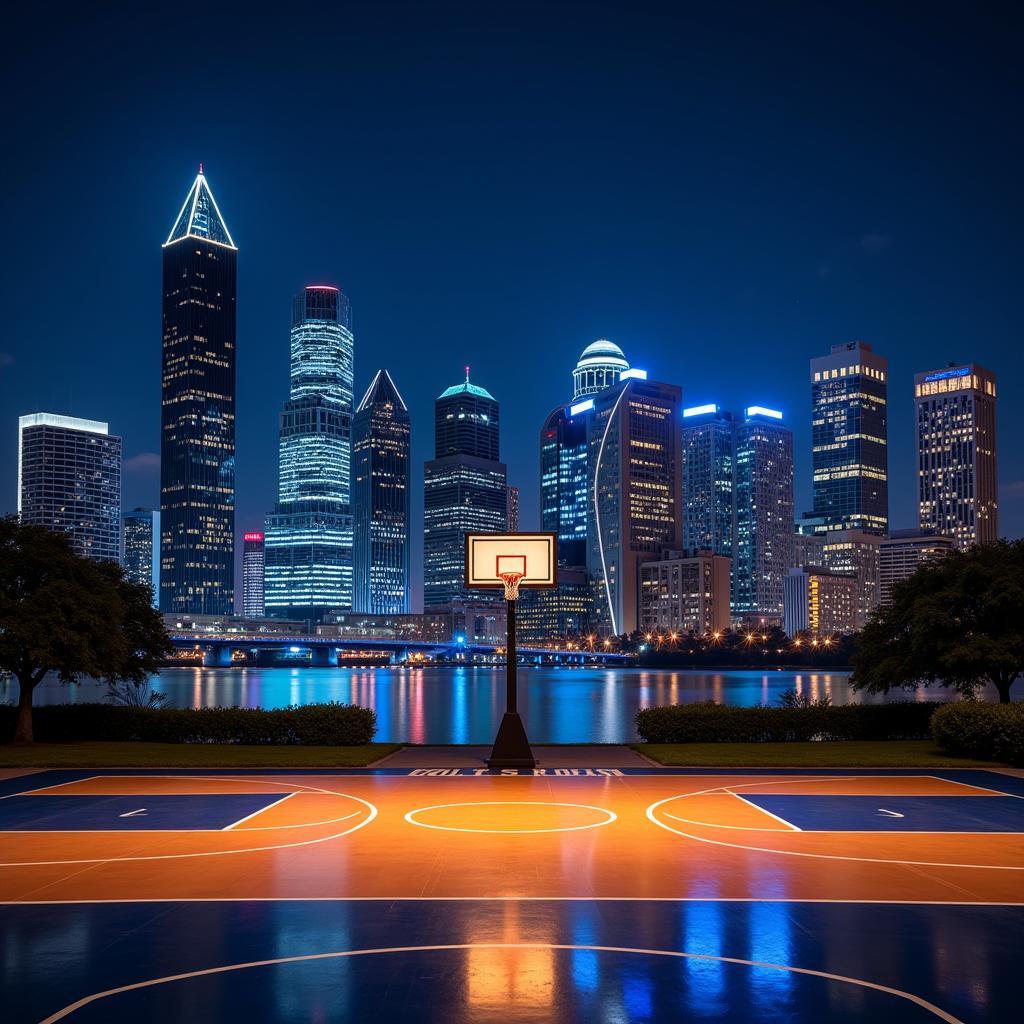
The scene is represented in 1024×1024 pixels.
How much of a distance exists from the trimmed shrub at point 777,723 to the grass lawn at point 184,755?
9081 millimetres

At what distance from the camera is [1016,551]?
37969mm

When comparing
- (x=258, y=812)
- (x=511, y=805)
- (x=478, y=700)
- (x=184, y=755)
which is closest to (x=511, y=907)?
(x=511, y=805)

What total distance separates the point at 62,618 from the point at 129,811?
13280mm

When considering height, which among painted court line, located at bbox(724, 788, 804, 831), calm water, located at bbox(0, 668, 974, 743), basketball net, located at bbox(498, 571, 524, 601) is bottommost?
calm water, located at bbox(0, 668, 974, 743)

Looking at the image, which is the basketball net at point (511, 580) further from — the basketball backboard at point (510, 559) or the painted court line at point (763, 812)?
the painted court line at point (763, 812)

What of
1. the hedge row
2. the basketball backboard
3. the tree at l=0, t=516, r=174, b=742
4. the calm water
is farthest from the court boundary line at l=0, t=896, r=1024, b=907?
the calm water

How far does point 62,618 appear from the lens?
3275 centimetres

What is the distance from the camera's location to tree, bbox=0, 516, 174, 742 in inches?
1278

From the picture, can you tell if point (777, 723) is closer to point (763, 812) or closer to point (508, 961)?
point (763, 812)

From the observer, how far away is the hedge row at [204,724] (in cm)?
3516

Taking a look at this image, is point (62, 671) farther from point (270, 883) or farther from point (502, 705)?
point (502, 705)

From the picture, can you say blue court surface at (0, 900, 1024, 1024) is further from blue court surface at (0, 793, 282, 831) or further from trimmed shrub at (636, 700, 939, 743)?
trimmed shrub at (636, 700, 939, 743)

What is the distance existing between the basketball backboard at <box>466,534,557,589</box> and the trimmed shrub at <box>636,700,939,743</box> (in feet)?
21.7

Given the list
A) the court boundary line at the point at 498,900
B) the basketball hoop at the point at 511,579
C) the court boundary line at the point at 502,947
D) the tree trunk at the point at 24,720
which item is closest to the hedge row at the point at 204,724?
the tree trunk at the point at 24,720
